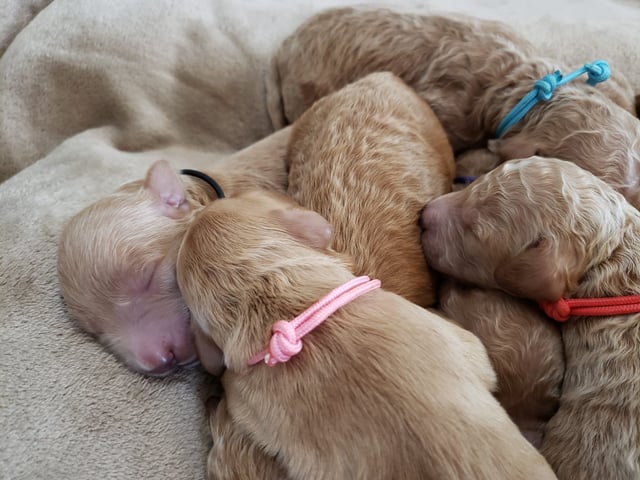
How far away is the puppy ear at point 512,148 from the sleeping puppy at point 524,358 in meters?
0.68

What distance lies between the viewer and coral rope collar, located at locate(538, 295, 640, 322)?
188 centimetres

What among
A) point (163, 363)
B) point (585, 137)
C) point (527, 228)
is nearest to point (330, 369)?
point (163, 363)

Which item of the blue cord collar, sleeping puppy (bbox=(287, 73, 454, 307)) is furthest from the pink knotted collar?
the blue cord collar

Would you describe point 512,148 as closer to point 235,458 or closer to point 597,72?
point 597,72

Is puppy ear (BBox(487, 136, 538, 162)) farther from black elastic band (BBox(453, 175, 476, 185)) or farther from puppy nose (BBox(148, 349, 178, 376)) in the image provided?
puppy nose (BBox(148, 349, 178, 376))

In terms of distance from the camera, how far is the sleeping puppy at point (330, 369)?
1374 millimetres

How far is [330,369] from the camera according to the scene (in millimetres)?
1456

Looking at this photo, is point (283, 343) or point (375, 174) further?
point (375, 174)

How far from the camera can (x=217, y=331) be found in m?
1.59

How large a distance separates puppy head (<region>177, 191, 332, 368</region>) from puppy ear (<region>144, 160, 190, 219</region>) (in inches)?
16.3

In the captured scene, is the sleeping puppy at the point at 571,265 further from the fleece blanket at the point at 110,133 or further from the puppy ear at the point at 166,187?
the fleece blanket at the point at 110,133

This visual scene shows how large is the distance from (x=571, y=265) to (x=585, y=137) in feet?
2.21

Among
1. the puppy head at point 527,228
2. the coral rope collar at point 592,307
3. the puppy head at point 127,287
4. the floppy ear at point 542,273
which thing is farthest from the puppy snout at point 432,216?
the puppy head at point 127,287

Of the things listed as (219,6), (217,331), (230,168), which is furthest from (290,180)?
(219,6)
